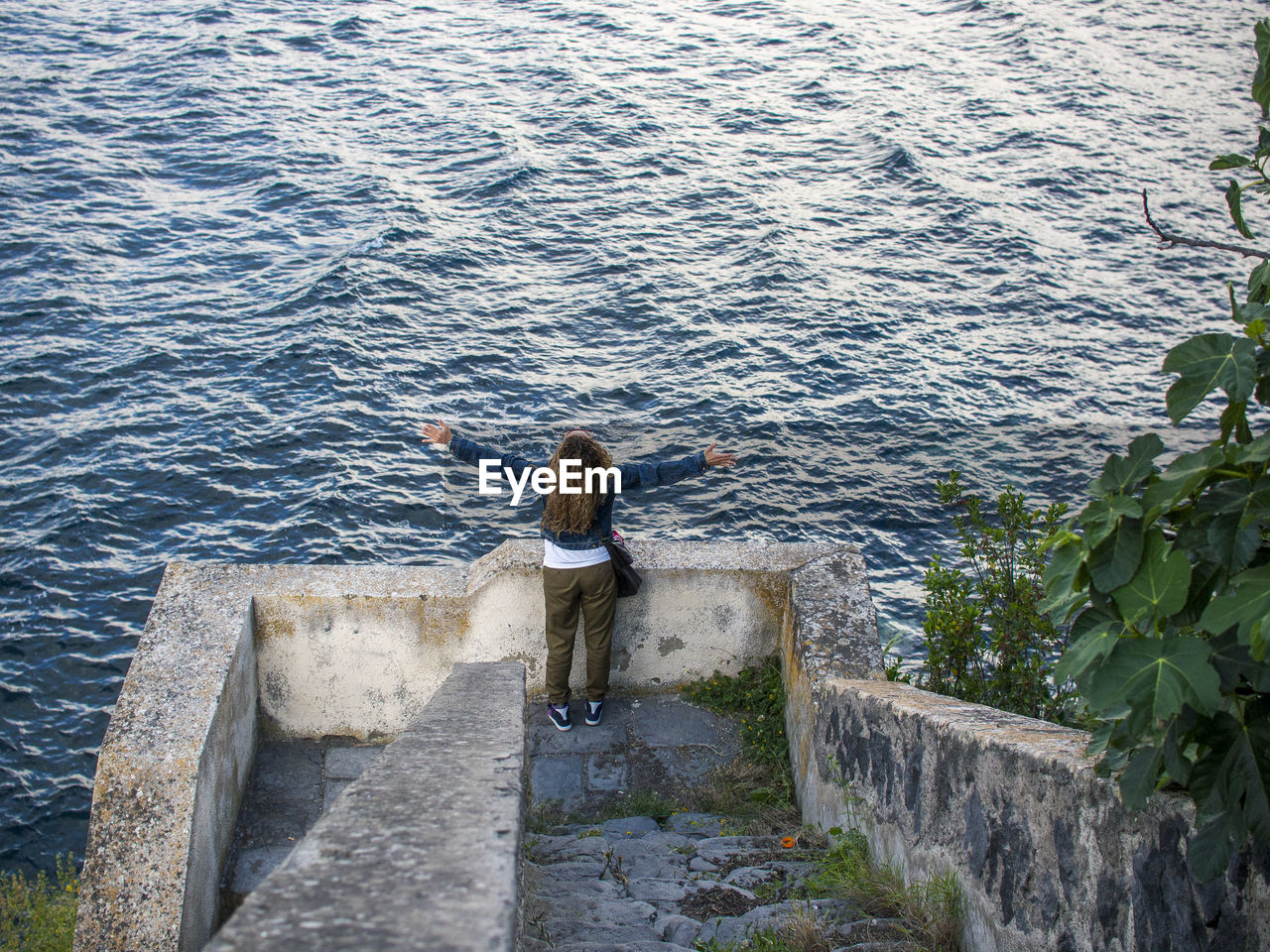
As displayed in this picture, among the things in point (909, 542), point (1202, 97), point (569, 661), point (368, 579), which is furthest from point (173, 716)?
point (1202, 97)

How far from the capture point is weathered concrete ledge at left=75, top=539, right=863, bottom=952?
A: 4164 mm

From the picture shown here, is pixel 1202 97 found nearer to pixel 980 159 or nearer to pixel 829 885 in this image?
pixel 980 159

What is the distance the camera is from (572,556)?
5.64 metres

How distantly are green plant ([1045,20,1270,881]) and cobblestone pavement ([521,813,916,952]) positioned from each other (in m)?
1.45

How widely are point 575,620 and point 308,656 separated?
1450 millimetres

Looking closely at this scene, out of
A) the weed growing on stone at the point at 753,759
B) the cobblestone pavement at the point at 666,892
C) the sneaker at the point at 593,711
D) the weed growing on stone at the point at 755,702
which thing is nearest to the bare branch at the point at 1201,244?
the cobblestone pavement at the point at 666,892

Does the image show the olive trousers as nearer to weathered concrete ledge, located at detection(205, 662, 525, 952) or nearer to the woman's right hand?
the woman's right hand

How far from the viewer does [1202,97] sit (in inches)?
944

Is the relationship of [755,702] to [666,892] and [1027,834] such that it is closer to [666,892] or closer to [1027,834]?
[666,892]

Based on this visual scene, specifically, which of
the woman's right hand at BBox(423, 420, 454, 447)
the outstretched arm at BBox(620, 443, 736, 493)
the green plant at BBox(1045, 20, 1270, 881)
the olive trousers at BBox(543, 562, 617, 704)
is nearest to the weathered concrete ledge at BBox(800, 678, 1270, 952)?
the green plant at BBox(1045, 20, 1270, 881)

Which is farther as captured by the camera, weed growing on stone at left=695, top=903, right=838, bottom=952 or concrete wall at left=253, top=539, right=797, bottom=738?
concrete wall at left=253, top=539, right=797, bottom=738

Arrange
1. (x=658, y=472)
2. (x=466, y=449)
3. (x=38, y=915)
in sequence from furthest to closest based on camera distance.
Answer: (x=38, y=915), (x=466, y=449), (x=658, y=472)

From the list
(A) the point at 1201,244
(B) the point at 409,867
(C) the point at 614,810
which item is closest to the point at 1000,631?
(C) the point at 614,810

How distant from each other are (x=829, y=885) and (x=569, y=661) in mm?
2155
